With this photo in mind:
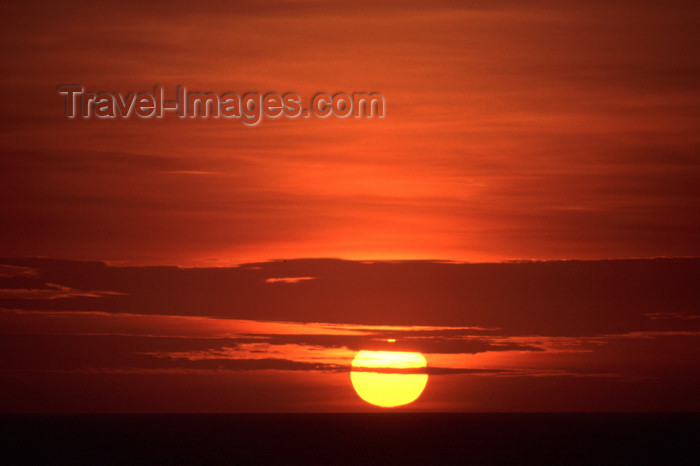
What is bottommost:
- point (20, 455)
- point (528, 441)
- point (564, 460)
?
point (564, 460)

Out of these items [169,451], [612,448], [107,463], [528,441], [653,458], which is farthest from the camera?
[528,441]

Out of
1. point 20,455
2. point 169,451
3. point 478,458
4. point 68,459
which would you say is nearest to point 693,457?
point 478,458

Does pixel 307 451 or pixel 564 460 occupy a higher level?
pixel 307 451

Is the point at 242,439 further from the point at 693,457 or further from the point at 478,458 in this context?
the point at 693,457

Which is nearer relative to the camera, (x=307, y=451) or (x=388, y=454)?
(x=388, y=454)

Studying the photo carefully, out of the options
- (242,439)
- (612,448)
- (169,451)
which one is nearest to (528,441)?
(612,448)

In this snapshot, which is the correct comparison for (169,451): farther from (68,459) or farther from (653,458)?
(653,458)

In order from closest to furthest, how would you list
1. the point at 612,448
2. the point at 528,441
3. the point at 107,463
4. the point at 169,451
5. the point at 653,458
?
1. the point at 107,463
2. the point at 653,458
3. the point at 169,451
4. the point at 612,448
5. the point at 528,441

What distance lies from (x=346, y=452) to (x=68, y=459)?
2020cm

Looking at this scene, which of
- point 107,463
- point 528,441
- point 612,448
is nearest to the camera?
point 107,463

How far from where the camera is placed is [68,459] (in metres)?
65.4

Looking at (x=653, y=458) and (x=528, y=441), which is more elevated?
(x=528, y=441)

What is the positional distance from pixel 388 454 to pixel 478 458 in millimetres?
6785

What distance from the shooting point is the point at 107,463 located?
203 feet
